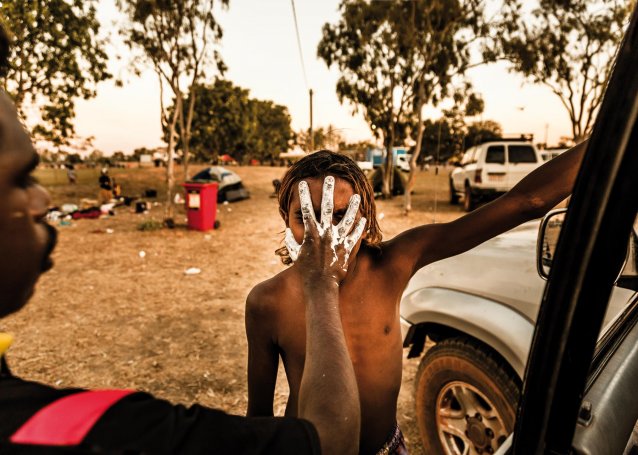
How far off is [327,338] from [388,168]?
61.8 ft

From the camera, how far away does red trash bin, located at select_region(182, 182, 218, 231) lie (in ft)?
33.3

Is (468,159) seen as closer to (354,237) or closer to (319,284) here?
(354,237)

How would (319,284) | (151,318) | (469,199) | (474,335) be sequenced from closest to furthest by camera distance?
(319,284) → (474,335) → (151,318) → (469,199)

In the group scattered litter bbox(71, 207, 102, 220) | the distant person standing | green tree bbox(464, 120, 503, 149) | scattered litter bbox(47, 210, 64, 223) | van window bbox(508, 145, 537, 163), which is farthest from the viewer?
green tree bbox(464, 120, 503, 149)

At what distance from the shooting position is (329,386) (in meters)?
0.84

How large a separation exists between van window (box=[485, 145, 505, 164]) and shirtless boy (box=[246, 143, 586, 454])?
40.4 ft

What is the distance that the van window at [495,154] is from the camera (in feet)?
41.7

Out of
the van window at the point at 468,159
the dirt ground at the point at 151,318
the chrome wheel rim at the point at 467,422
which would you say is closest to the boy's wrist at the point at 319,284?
the chrome wheel rim at the point at 467,422

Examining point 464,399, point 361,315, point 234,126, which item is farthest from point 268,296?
point 234,126

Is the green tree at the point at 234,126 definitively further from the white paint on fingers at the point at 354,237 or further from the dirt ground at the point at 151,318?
the white paint on fingers at the point at 354,237

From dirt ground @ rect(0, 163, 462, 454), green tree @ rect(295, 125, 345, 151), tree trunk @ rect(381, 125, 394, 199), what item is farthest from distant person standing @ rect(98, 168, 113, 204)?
tree trunk @ rect(381, 125, 394, 199)

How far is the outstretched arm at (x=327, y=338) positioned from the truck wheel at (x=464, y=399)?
1.32 m

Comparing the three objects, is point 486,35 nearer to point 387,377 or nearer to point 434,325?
point 434,325

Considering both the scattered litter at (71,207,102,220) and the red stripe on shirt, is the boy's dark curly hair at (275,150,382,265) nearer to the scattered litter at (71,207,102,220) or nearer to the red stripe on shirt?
the red stripe on shirt
